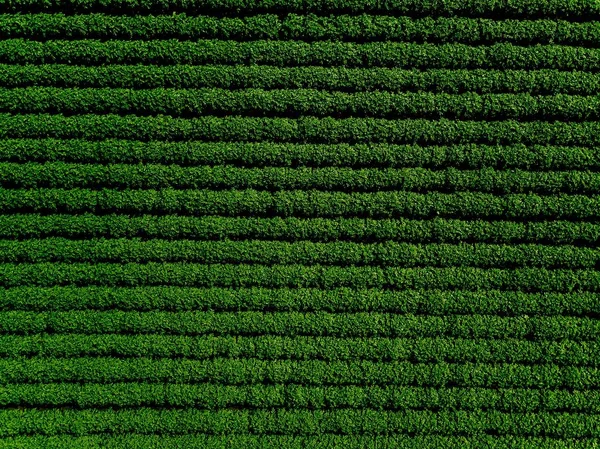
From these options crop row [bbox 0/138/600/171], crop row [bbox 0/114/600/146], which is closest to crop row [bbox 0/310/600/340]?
crop row [bbox 0/138/600/171]

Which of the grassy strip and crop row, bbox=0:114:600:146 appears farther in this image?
crop row, bbox=0:114:600:146

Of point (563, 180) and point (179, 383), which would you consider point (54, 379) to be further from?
point (563, 180)

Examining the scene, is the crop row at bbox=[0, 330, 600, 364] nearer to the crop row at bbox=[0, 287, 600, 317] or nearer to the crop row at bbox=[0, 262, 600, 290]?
the crop row at bbox=[0, 287, 600, 317]

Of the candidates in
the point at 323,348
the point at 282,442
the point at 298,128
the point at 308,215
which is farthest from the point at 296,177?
the point at 282,442

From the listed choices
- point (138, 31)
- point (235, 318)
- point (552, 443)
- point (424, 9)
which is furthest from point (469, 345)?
point (138, 31)

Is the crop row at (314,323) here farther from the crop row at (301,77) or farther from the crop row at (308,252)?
the crop row at (301,77)
